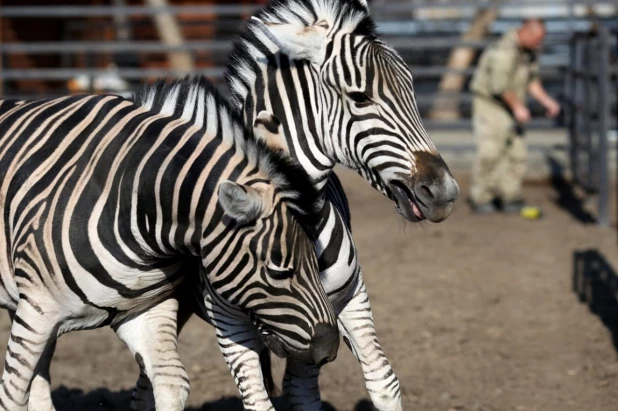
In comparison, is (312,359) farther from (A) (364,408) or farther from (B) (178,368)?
(A) (364,408)

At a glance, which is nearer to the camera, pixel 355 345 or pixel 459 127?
pixel 355 345

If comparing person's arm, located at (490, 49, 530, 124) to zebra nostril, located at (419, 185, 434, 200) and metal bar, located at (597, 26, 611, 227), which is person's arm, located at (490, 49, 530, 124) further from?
zebra nostril, located at (419, 185, 434, 200)

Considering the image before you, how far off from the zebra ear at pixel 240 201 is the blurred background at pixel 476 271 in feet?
2.85

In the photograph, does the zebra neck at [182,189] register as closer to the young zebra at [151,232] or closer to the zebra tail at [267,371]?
the young zebra at [151,232]

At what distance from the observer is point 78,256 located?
12.2 ft

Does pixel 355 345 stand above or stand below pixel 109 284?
below

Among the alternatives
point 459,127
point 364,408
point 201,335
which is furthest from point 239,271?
point 459,127

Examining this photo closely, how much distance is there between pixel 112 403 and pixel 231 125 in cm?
240

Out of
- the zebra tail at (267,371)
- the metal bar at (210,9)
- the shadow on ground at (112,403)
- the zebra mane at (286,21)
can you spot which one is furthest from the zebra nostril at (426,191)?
the metal bar at (210,9)

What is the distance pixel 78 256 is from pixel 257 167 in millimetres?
782

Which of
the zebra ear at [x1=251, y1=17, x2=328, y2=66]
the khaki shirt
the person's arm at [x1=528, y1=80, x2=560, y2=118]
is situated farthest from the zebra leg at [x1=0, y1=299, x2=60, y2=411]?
the person's arm at [x1=528, y1=80, x2=560, y2=118]

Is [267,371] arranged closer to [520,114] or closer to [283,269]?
[283,269]

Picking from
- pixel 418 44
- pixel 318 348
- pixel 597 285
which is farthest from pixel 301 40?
pixel 418 44

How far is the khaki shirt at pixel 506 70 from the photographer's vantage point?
1047 cm
